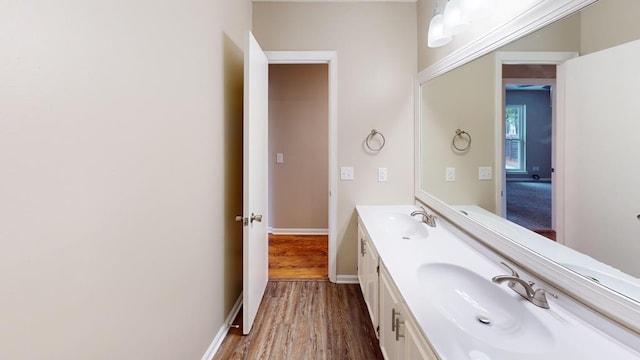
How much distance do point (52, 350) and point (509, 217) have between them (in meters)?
1.73

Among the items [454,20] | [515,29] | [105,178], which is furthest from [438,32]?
[105,178]

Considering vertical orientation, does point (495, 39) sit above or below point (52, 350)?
above

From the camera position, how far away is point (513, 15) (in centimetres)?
124

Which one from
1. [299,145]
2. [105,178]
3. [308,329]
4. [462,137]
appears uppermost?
[299,145]

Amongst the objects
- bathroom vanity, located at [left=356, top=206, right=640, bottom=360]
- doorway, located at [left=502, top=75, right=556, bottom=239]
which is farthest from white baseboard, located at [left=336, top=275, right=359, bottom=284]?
doorway, located at [left=502, top=75, right=556, bottom=239]

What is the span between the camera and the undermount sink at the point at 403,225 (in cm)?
203

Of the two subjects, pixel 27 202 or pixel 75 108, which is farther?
pixel 75 108

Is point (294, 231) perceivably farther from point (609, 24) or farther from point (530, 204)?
point (609, 24)

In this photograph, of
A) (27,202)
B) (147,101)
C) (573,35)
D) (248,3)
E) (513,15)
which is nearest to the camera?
(27,202)

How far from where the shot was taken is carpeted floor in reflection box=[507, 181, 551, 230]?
3.61 feet

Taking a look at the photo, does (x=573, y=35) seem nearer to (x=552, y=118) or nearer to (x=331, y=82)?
(x=552, y=118)

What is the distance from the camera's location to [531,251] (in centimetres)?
109

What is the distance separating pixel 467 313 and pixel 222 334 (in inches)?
61.4

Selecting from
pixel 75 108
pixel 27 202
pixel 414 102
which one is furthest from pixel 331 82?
pixel 27 202
